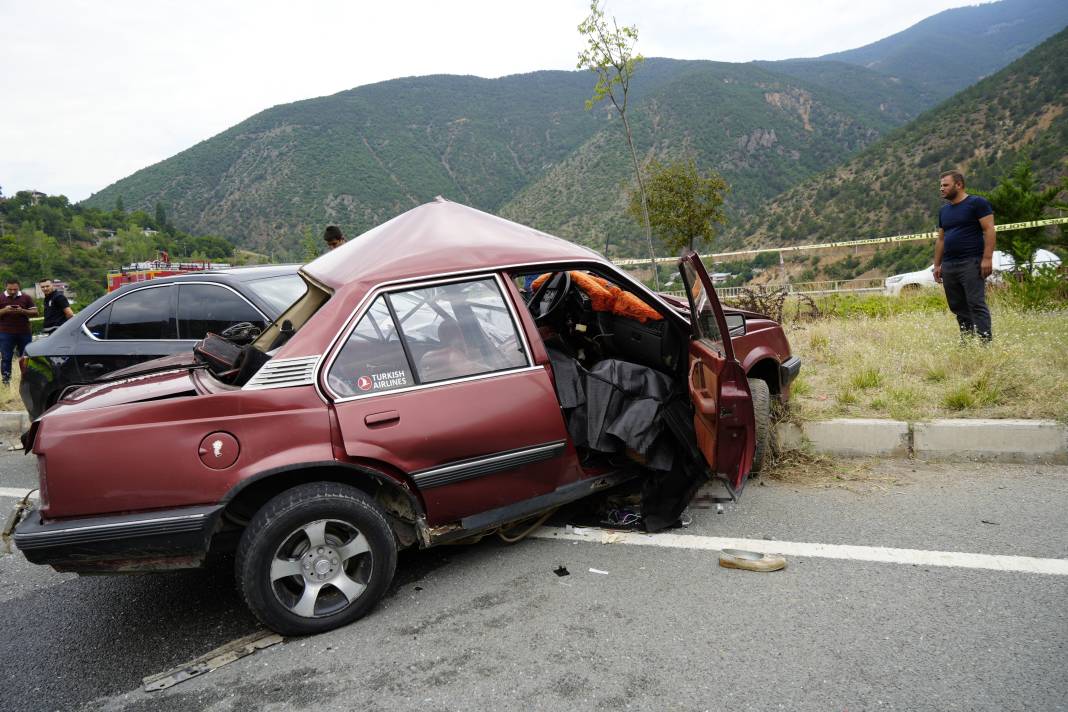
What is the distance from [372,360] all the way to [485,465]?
732 millimetres

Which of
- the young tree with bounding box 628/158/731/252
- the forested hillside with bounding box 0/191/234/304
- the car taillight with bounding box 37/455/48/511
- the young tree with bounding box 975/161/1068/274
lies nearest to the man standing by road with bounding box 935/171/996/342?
the car taillight with bounding box 37/455/48/511

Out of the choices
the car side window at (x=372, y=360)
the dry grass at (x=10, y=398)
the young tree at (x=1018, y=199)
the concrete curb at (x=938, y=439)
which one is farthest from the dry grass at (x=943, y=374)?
the young tree at (x=1018, y=199)

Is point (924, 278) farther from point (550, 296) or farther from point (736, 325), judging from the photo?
point (550, 296)

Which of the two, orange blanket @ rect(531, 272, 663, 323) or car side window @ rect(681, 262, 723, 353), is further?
orange blanket @ rect(531, 272, 663, 323)

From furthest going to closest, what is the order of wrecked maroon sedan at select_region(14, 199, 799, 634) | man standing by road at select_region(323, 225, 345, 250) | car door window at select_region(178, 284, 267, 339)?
man standing by road at select_region(323, 225, 345, 250) → car door window at select_region(178, 284, 267, 339) → wrecked maroon sedan at select_region(14, 199, 799, 634)

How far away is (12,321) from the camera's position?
378 inches

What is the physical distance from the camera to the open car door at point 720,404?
3.38 meters

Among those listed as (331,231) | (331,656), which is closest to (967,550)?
(331,656)

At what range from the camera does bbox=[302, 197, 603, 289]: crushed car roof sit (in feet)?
11.0

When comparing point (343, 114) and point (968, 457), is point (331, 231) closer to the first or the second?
point (968, 457)

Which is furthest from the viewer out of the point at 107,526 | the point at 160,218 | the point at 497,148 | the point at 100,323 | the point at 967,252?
the point at 497,148

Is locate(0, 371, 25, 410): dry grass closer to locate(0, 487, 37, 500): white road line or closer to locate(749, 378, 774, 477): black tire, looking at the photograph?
locate(0, 487, 37, 500): white road line

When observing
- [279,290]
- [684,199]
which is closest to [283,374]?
[279,290]

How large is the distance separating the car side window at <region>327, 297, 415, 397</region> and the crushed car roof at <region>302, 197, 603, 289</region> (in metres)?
0.21
